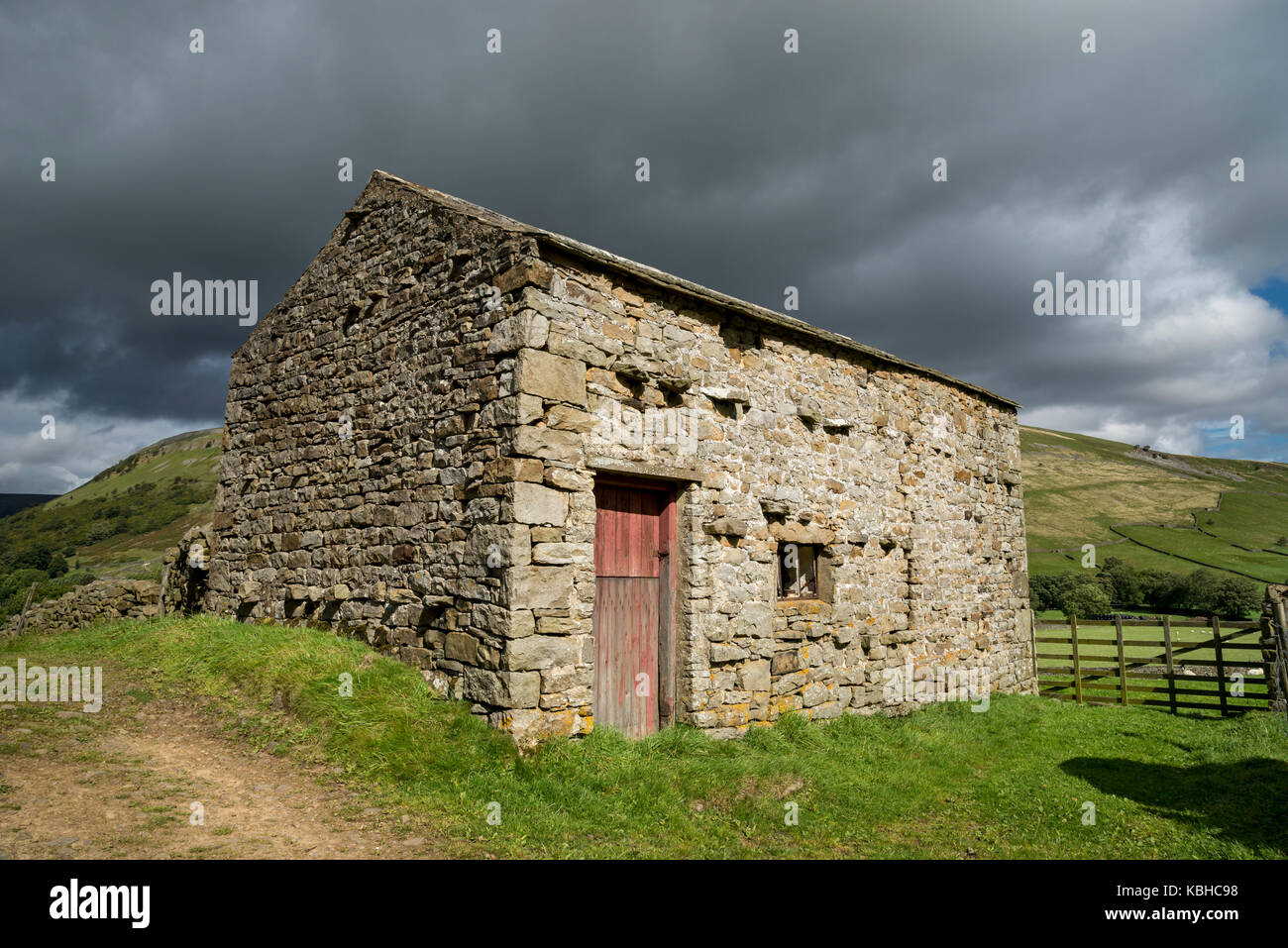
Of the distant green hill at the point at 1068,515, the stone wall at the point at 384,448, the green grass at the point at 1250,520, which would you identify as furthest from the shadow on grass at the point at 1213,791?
the green grass at the point at 1250,520

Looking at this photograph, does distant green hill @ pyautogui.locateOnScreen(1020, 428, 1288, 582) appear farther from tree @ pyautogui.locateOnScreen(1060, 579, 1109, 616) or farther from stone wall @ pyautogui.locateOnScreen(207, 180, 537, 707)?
stone wall @ pyautogui.locateOnScreen(207, 180, 537, 707)

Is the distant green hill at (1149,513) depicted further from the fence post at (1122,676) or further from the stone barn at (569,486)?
the stone barn at (569,486)

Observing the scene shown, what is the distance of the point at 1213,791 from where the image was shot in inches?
300

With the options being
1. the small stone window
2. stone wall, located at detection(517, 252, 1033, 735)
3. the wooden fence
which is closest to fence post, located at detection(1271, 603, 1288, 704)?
the wooden fence

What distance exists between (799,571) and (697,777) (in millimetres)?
3681

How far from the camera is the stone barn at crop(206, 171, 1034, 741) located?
22.5ft

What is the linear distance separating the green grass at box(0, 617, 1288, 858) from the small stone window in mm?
1638

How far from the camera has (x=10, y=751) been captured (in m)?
5.80

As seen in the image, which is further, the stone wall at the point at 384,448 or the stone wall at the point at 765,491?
the stone wall at the point at 765,491

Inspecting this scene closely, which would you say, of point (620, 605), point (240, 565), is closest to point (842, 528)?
point (620, 605)

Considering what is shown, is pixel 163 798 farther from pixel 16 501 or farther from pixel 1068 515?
pixel 16 501

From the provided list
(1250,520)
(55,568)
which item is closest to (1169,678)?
(1250,520)

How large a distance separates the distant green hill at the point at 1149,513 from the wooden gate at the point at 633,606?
47756mm

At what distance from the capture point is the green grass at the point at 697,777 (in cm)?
575
